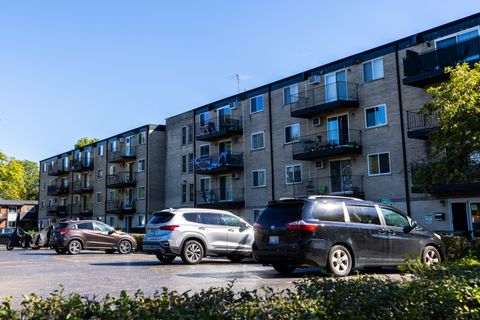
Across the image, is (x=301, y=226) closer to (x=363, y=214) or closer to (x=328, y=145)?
(x=363, y=214)

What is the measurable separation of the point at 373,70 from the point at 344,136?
422 cm

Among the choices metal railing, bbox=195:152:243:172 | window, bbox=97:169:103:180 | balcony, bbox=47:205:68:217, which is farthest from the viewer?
balcony, bbox=47:205:68:217

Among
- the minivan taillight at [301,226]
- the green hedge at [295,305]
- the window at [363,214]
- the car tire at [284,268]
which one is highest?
the window at [363,214]

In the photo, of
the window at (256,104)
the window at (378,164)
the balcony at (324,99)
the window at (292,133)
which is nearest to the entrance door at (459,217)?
the window at (378,164)

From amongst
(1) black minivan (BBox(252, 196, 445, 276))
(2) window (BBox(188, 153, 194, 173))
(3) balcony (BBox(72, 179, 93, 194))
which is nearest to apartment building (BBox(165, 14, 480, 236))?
(2) window (BBox(188, 153, 194, 173))

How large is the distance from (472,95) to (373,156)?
15627 millimetres

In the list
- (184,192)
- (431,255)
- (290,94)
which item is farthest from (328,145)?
(184,192)

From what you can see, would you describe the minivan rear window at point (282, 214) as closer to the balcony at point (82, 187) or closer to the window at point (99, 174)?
the window at point (99, 174)

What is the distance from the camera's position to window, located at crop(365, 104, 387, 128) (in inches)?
1093

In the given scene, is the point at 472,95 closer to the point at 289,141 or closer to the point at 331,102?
the point at 331,102

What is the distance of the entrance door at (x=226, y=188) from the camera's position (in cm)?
3869

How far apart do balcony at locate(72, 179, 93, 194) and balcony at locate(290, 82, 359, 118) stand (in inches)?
1379

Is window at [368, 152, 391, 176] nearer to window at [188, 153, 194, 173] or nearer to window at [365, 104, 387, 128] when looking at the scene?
window at [365, 104, 387, 128]

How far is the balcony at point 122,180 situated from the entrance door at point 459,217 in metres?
33.6
